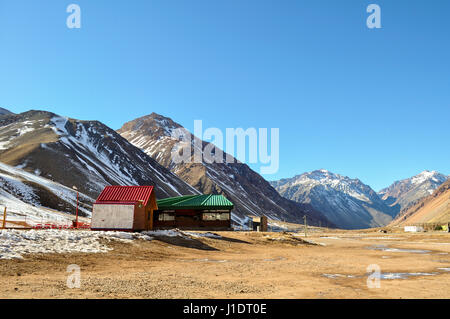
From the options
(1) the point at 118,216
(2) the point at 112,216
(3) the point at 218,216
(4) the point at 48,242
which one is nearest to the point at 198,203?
(3) the point at 218,216

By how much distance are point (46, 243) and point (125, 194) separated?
18762 millimetres

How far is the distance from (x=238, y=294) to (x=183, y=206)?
44807 mm

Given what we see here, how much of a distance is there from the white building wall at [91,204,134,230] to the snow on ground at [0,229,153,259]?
7548 mm

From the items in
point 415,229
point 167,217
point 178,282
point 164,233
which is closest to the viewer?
point 178,282

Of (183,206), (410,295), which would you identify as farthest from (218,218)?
(410,295)

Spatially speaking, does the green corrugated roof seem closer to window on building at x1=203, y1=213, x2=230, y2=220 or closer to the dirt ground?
window on building at x1=203, y1=213, x2=230, y2=220

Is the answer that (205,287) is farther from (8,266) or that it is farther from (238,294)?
(8,266)

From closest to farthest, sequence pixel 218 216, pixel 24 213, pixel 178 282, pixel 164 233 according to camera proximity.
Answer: pixel 178 282
pixel 164 233
pixel 24 213
pixel 218 216

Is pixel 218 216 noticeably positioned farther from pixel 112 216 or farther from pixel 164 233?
pixel 112 216

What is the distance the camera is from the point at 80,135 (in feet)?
568

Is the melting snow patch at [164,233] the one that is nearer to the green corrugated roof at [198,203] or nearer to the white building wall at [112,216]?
the white building wall at [112,216]

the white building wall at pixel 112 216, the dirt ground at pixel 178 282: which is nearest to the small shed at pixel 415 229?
the white building wall at pixel 112 216

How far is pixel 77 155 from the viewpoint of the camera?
430 ft

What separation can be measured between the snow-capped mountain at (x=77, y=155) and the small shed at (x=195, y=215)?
5443cm
